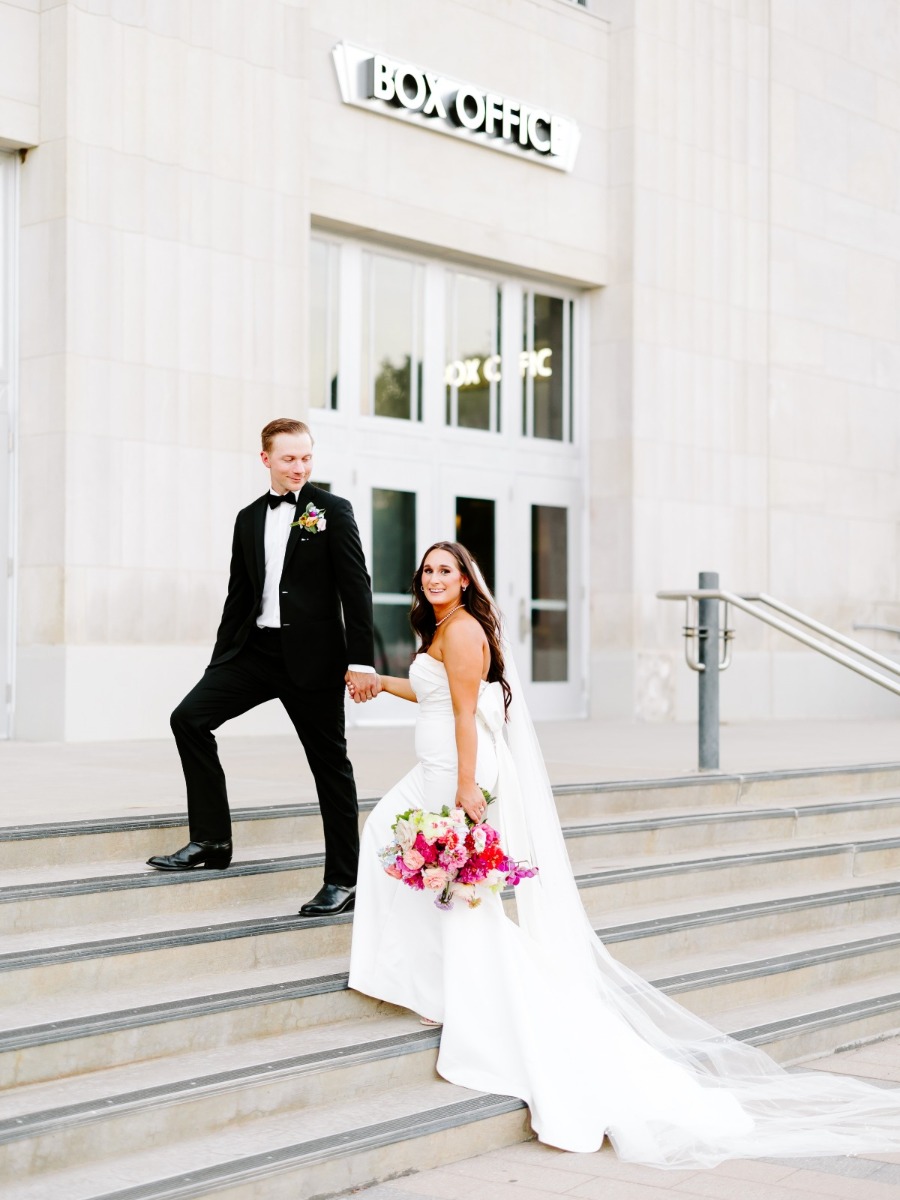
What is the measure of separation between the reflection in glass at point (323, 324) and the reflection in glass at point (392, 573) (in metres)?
0.99

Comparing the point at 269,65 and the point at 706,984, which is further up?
the point at 269,65

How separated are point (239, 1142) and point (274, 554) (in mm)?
2224

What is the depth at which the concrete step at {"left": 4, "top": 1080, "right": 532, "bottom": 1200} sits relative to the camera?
410 cm

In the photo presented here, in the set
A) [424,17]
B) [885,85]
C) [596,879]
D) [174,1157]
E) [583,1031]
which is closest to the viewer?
[174,1157]

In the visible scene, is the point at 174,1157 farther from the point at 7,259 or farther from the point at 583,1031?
the point at 7,259

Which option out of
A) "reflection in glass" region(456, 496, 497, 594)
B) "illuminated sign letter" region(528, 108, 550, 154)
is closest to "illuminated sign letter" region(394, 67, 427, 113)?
"illuminated sign letter" region(528, 108, 550, 154)

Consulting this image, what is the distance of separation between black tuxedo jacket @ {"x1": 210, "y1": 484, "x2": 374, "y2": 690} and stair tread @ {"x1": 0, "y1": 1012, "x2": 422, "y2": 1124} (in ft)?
4.03

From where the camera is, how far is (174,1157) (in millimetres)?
4305

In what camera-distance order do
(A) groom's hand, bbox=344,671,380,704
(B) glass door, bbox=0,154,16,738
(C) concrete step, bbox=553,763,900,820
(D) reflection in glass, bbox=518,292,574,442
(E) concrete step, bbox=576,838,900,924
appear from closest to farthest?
(A) groom's hand, bbox=344,671,380,704
(E) concrete step, bbox=576,838,900,924
(C) concrete step, bbox=553,763,900,820
(B) glass door, bbox=0,154,16,738
(D) reflection in glass, bbox=518,292,574,442

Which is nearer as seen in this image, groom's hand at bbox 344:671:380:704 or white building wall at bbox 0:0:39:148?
groom's hand at bbox 344:671:380:704

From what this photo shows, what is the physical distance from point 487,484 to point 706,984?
28.1 feet

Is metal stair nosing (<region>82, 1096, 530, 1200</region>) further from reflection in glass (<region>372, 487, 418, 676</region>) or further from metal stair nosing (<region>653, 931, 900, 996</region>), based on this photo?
reflection in glass (<region>372, 487, 418, 676</region>)

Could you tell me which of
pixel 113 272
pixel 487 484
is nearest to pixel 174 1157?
pixel 113 272

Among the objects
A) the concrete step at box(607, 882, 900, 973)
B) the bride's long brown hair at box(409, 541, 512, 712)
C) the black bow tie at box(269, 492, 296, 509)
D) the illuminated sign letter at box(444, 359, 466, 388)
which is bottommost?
the concrete step at box(607, 882, 900, 973)
